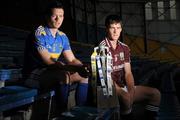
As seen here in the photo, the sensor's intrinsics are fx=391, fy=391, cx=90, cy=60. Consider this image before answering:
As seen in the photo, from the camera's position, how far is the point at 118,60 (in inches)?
108

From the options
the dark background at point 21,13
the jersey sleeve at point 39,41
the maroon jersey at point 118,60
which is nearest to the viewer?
the jersey sleeve at point 39,41

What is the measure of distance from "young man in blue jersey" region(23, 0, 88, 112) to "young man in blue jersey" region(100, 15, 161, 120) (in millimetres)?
270

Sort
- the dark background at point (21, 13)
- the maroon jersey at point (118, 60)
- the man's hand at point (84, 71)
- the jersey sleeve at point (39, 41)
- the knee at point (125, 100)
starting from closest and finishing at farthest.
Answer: the man's hand at point (84, 71) → the jersey sleeve at point (39, 41) → the knee at point (125, 100) → the maroon jersey at point (118, 60) → the dark background at point (21, 13)

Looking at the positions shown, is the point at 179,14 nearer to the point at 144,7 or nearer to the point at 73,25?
the point at 144,7

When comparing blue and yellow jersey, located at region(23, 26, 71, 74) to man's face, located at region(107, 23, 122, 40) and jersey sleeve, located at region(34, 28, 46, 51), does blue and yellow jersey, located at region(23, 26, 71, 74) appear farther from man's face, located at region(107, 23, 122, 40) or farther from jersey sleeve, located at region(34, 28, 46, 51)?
man's face, located at region(107, 23, 122, 40)

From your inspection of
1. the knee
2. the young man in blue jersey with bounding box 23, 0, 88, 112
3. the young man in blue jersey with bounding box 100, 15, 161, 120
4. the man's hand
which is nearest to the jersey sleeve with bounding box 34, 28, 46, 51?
the young man in blue jersey with bounding box 23, 0, 88, 112

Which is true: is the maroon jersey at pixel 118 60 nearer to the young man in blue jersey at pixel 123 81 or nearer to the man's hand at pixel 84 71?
the young man in blue jersey at pixel 123 81

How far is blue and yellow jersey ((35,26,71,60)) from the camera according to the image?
8.20ft

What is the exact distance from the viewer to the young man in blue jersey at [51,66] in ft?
7.73

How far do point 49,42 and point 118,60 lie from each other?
514mm

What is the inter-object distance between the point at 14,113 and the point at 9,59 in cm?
212

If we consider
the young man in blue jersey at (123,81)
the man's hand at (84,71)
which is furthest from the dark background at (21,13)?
the man's hand at (84,71)

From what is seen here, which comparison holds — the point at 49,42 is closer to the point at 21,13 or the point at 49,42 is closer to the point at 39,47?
the point at 39,47

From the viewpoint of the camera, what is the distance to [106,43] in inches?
107
